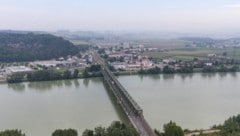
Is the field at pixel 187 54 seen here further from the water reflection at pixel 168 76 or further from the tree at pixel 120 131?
the tree at pixel 120 131

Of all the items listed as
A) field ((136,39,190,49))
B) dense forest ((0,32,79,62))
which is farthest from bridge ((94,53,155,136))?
field ((136,39,190,49))

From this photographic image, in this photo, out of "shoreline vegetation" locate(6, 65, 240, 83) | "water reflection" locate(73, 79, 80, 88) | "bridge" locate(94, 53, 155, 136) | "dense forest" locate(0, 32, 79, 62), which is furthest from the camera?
"dense forest" locate(0, 32, 79, 62)

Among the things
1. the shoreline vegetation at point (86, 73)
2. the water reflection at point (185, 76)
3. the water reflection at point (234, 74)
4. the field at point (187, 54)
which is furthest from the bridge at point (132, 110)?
the field at point (187, 54)

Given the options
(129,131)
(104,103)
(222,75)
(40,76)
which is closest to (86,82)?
(40,76)

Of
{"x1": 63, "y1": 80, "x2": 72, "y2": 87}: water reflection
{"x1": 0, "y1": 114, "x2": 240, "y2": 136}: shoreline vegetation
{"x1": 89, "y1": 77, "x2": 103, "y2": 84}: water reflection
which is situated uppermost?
{"x1": 0, "y1": 114, "x2": 240, "y2": 136}: shoreline vegetation

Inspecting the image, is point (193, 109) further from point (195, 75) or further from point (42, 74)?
point (42, 74)

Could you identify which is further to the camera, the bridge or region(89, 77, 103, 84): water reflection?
region(89, 77, 103, 84): water reflection

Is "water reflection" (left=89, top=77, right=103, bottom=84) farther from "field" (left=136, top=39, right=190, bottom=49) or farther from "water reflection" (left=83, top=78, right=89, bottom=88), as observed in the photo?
"field" (left=136, top=39, right=190, bottom=49)
